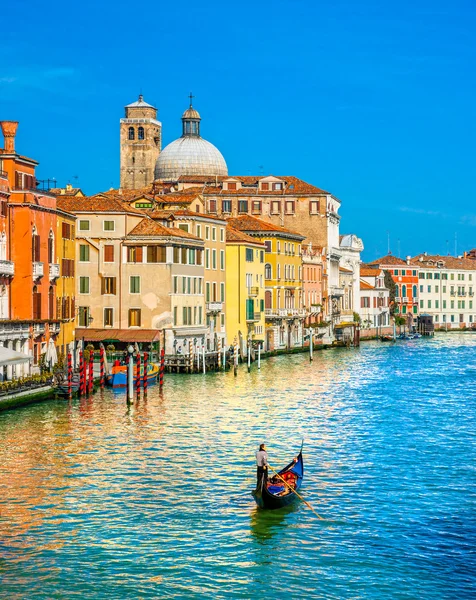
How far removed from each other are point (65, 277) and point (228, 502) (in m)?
27.9

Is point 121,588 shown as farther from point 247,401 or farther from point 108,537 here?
point 247,401

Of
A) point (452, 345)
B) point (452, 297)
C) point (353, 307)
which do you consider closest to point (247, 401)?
point (452, 345)

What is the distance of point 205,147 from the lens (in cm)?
10231

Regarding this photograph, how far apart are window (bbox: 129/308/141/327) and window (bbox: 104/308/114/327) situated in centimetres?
87

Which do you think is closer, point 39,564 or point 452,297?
point 39,564

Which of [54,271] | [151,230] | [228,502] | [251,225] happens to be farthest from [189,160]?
[228,502]

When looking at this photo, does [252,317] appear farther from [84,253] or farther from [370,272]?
[370,272]

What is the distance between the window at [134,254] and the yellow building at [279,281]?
17070 mm

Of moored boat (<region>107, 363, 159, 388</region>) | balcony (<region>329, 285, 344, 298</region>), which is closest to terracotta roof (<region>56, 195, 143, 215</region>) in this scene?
moored boat (<region>107, 363, 159, 388</region>)

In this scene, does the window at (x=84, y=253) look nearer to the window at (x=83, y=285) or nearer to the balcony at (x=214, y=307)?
the window at (x=83, y=285)

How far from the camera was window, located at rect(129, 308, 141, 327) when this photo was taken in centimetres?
5644

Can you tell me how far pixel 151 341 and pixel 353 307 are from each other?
49.0 metres

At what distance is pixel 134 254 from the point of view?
186 feet

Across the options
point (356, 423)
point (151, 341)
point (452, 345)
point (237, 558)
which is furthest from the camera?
point (452, 345)
